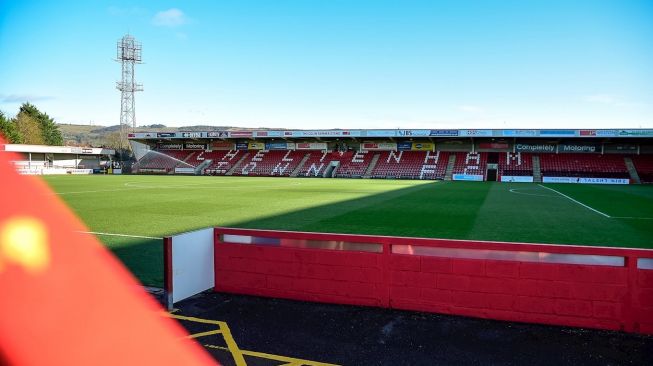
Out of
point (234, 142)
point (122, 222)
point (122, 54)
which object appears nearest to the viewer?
point (122, 222)

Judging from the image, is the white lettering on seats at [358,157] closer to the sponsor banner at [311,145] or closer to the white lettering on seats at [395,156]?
the white lettering on seats at [395,156]

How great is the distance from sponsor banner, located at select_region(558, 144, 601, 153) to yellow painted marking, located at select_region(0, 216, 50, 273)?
56493 mm

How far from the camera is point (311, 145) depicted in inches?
2515

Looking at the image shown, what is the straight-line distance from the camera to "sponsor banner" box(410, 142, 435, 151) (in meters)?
58.2

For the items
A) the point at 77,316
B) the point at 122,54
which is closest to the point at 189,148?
the point at 122,54

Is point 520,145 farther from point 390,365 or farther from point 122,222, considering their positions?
point 390,365

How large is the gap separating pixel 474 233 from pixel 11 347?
37.7 ft

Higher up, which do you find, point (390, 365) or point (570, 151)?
point (570, 151)

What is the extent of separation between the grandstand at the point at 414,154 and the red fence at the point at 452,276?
4503 centimetres

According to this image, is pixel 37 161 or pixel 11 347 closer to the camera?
pixel 11 347

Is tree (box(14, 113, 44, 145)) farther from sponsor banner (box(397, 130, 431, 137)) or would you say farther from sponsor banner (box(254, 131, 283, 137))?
sponsor banner (box(397, 130, 431, 137))

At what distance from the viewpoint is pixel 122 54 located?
7306cm

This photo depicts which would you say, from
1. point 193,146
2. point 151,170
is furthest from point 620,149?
point 151,170

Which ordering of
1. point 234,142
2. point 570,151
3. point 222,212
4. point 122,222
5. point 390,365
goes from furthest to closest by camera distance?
point 234,142
point 570,151
point 222,212
point 122,222
point 390,365
